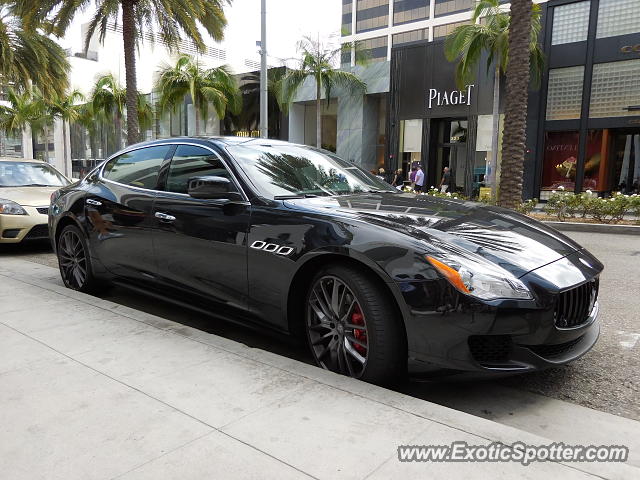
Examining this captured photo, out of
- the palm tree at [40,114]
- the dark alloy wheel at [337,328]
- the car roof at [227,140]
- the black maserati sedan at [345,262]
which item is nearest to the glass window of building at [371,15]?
the palm tree at [40,114]

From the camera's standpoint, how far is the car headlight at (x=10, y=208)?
24.4 ft

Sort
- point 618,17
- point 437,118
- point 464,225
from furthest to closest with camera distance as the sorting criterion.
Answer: point 437,118, point 618,17, point 464,225

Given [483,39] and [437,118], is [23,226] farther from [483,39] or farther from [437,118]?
[437,118]

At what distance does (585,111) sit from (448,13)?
42257mm

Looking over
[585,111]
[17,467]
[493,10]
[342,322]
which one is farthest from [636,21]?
[17,467]

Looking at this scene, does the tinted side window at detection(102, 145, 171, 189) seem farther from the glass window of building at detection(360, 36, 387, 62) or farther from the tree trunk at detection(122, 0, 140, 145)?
the glass window of building at detection(360, 36, 387, 62)

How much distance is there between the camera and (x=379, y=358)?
2793 mm

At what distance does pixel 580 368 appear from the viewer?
11.3 ft

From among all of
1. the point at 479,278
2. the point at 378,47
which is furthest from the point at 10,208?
the point at 378,47

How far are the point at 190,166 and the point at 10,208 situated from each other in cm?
479

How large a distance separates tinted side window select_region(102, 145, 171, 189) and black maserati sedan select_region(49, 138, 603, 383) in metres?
0.02

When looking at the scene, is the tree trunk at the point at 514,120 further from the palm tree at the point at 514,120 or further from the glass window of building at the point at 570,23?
the glass window of building at the point at 570,23

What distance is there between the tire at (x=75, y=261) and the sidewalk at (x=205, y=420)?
58.2 inches

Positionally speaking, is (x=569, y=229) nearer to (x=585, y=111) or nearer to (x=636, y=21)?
(x=585, y=111)
